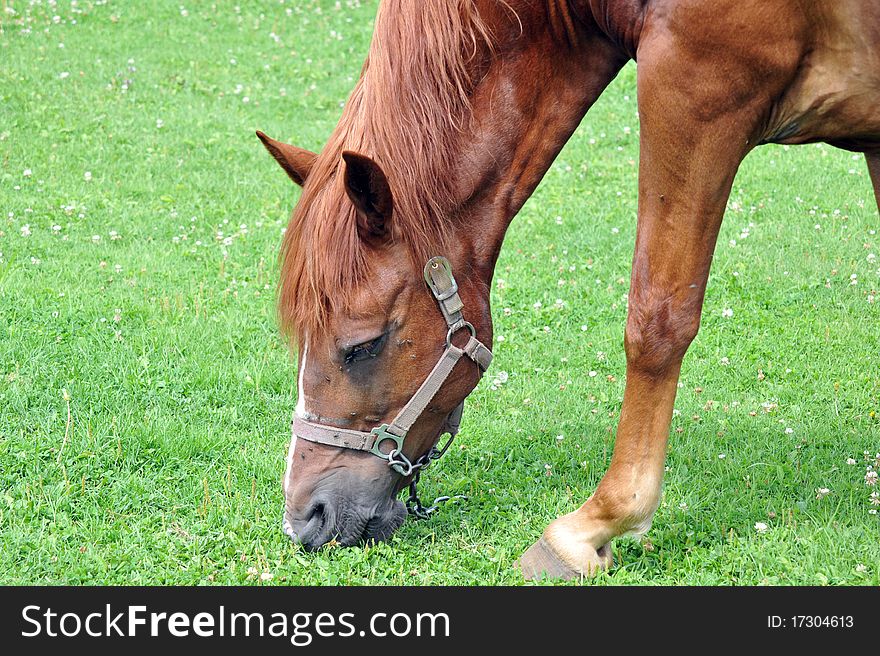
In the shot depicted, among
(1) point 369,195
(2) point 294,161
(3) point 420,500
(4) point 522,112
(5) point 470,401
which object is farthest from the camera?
(5) point 470,401

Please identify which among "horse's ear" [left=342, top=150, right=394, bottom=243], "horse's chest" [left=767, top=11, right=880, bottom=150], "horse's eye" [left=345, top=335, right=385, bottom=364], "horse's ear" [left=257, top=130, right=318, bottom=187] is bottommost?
"horse's eye" [left=345, top=335, right=385, bottom=364]

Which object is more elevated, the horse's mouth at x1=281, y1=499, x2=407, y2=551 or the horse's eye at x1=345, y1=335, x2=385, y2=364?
the horse's eye at x1=345, y1=335, x2=385, y2=364

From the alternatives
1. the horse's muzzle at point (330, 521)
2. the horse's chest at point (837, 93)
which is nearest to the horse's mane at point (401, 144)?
the horse's muzzle at point (330, 521)

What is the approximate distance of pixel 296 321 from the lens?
128 inches

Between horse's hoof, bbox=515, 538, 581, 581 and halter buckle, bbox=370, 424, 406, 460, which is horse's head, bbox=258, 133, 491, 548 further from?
horse's hoof, bbox=515, 538, 581, 581

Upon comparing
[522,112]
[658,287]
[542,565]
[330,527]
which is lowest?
[542,565]

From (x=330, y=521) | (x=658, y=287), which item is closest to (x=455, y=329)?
(x=658, y=287)

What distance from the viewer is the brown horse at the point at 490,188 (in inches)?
Answer: 113

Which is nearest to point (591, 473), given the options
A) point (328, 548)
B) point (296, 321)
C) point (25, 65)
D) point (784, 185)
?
point (328, 548)

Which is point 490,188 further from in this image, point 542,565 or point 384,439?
point 542,565

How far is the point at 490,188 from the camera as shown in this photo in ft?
10.8

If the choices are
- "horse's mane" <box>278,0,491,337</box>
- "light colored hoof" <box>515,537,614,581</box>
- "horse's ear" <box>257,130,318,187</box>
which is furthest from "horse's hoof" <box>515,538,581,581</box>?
"horse's ear" <box>257,130,318,187</box>

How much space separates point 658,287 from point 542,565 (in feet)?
3.41

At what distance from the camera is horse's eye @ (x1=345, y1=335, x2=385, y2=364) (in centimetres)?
326
